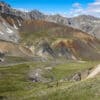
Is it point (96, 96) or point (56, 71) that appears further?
point (56, 71)

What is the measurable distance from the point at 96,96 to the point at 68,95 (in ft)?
12.7

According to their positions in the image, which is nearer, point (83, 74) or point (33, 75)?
point (83, 74)

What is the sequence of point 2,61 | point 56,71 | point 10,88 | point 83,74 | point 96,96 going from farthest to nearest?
point 2,61 → point 56,71 → point 83,74 → point 10,88 → point 96,96

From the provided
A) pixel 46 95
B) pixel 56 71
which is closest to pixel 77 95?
pixel 46 95

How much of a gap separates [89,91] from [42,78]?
84.0 metres

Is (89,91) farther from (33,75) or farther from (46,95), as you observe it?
(33,75)

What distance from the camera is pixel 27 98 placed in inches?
1820

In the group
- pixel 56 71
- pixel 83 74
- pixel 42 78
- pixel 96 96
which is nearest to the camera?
pixel 96 96

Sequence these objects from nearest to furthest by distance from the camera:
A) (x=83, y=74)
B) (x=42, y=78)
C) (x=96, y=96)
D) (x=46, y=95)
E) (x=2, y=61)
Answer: (x=96, y=96)
(x=46, y=95)
(x=83, y=74)
(x=42, y=78)
(x=2, y=61)

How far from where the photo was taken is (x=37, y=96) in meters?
45.7

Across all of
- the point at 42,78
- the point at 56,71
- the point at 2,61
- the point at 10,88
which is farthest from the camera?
the point at 2,61

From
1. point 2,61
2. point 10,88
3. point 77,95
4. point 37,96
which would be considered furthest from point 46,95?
point 2,61

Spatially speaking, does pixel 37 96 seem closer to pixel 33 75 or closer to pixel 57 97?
pixel 57 97

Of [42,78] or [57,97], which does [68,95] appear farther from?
[42,78]
